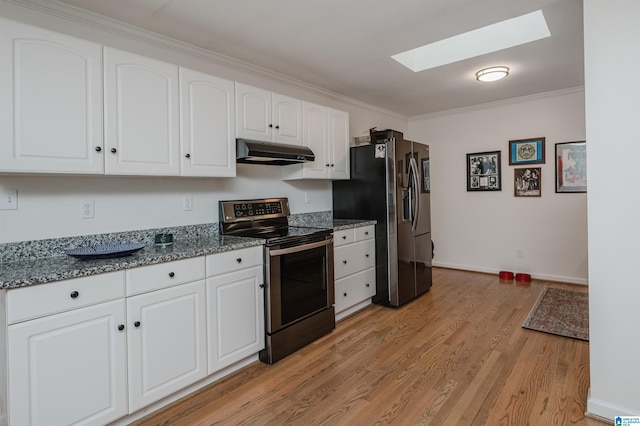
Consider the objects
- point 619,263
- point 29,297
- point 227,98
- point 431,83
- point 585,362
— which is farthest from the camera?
point 431,83

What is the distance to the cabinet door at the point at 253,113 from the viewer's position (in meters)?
2.71

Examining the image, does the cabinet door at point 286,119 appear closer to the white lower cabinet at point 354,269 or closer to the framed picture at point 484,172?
the white lower cabinet at point 354,269

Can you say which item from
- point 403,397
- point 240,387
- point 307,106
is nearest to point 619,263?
point 403,397

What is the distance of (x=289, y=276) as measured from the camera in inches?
104

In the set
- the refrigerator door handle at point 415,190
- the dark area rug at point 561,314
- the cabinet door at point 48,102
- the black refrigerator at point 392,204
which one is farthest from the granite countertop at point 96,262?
the dark area rug at point 561,314

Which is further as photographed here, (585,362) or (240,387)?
(585,362)

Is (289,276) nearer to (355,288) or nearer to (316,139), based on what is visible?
(355,288)

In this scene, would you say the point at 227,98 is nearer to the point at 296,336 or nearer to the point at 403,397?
the point at 296,336

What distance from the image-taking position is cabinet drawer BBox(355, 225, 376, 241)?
3.54 metres

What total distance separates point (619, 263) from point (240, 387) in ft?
7.40

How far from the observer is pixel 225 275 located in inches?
90.1

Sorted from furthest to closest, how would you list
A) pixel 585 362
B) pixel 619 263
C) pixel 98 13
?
pixel 585 362 → pixel 98 13 → pixel 619 263

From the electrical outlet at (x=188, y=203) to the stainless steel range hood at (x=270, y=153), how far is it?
0.49 meters

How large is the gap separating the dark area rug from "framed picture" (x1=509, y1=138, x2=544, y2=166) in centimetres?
167
